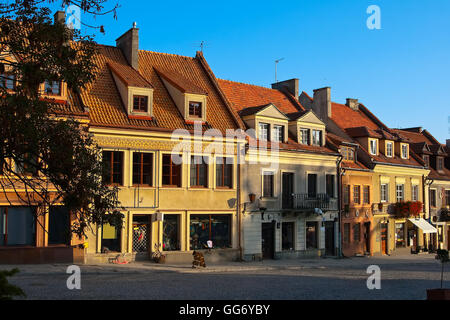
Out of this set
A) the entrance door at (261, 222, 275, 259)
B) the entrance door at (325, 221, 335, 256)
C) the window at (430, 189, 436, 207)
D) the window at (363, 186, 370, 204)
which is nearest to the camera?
the entrance door at (261, 222, 275, 259)

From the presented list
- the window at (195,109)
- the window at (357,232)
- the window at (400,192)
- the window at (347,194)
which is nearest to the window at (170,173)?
the window at (195,109)

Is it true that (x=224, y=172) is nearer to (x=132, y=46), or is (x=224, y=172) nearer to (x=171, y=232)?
(x=171, y=232)

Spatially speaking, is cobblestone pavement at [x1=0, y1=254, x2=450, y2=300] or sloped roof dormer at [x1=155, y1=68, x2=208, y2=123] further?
sloped roof dormer at [x1=155, y1=68, x2=208, y2=123]

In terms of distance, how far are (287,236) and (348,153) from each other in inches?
355

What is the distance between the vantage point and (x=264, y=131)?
32719mm

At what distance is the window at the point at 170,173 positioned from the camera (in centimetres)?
→ 2791

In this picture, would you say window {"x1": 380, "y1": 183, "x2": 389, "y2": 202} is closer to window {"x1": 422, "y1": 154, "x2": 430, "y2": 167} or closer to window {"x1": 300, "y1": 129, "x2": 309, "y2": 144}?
window {"x1": 422, "y1": 154, "x2": 430, "y2": 167}

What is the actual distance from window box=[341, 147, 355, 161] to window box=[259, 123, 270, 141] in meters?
7.63

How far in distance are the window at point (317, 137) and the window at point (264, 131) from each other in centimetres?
440

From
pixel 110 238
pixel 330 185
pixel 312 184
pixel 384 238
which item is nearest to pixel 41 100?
pixel 110 238

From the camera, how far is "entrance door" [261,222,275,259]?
3212 cm

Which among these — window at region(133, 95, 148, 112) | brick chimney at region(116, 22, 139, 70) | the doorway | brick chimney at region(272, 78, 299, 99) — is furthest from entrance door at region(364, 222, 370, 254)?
brick chimney at region(116, 22, 139, 70)

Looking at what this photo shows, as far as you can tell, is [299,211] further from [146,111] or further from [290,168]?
[146,111]

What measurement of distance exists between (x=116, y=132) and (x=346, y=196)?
1856cm
